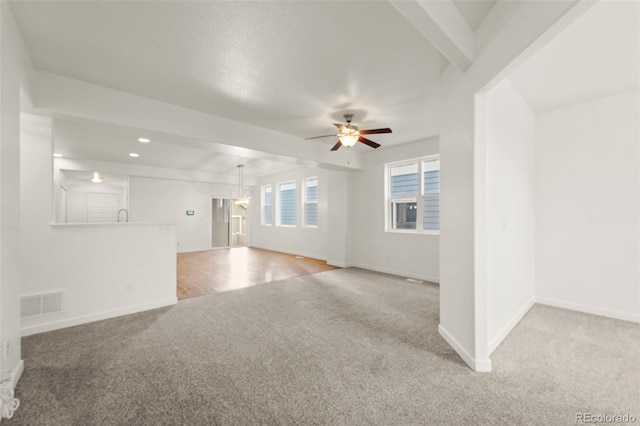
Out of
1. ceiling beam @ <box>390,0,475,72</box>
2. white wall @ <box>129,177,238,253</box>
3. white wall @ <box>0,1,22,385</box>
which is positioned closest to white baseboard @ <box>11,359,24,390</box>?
white wall @ <box>0,1,22,385</box>

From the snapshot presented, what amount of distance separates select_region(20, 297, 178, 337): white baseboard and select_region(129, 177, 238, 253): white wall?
526 centimetres

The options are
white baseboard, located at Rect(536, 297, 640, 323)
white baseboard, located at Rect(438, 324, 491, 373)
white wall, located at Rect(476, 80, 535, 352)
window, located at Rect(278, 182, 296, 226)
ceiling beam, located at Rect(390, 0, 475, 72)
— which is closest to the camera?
ceiling beam, located at Rect(390, 0, 475, 72)

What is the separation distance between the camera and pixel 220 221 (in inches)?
400

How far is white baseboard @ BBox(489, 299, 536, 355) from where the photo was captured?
2490mm

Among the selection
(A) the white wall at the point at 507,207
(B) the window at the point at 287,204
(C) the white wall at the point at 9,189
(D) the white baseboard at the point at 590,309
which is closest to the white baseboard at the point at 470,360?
(A) the white wall at the point at 507,207

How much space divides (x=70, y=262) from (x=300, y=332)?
2.89m

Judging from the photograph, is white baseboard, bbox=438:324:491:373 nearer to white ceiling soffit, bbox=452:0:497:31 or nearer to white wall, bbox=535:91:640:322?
white wall, bbox=535:91:640:322

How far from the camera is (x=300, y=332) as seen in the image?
2.86 metres

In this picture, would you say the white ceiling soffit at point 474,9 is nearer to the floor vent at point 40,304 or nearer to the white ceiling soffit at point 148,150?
the white ceiling soffit at point 148,150

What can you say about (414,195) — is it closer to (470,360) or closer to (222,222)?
(470,360)

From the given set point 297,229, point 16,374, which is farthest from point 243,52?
point 297,229

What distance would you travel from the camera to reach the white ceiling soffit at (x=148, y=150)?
3.51 meters

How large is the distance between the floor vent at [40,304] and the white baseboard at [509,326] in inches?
186

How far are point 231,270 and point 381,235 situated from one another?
3658mm
